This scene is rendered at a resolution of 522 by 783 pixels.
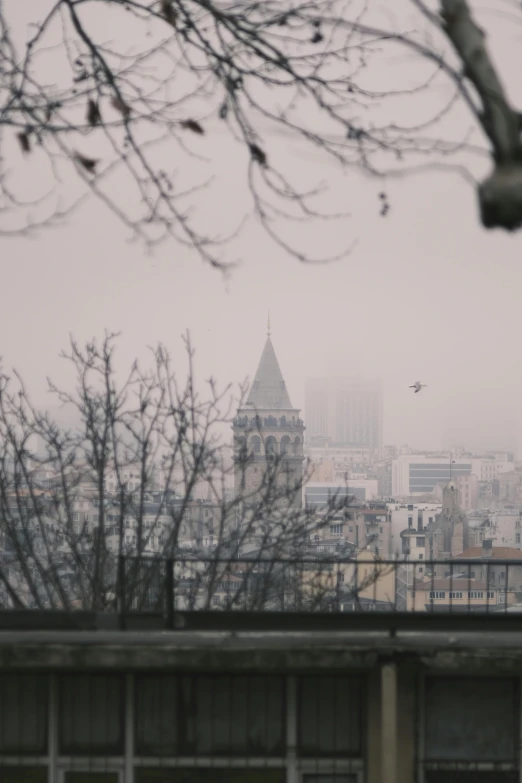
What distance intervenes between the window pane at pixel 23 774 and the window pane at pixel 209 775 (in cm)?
60

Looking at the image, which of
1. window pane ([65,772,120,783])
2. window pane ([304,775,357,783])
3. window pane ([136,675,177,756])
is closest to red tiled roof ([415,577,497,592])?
window pane ([304,775,357,783])

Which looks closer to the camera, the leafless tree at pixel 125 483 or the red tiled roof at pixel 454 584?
the red tiled roof at pixel 454 584

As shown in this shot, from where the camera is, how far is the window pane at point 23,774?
7.28 m

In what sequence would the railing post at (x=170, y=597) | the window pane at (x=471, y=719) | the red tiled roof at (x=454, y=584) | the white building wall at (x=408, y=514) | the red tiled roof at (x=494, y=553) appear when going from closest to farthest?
the window pane at (x=471, y=719)
the railing post at (x=170, y=597)
the red tiled roof at (x=454, y=584)
the red tiled roof at (x=494, y=553)
the white building wall at (x=408, y=514)

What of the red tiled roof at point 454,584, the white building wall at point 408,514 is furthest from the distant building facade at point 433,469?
the red tiled roof at point 454,584

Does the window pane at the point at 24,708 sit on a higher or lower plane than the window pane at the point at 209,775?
higher

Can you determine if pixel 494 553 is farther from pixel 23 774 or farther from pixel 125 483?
pixel 23 774

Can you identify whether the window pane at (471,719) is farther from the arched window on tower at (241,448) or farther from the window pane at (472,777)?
the arched window on tower at (241,448)

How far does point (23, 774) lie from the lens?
7.29 meters

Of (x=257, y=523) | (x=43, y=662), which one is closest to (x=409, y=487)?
(x=257, y=523)

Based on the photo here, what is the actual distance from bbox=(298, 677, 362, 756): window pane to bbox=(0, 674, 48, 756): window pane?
1.67 meters

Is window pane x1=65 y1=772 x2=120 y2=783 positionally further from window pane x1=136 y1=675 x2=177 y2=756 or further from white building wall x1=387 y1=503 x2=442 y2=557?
white building wall x1=387 y1=503 x2=442 y2=557

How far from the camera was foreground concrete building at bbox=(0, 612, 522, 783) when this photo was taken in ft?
23.6

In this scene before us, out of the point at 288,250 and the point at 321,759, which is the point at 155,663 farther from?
the point at 288,250
